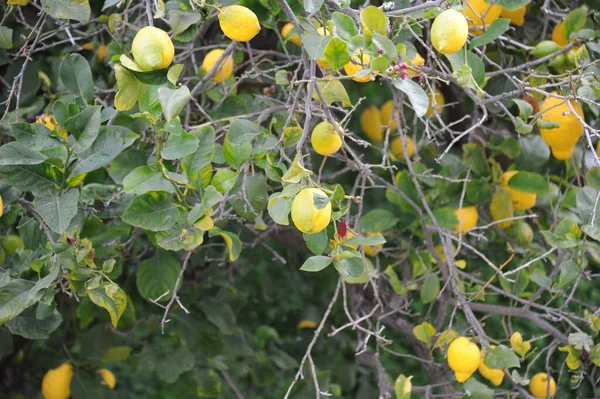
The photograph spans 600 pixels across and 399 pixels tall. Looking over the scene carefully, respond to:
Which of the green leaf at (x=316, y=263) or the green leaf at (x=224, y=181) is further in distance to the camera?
A: the green leaf at (x=224, y=181)

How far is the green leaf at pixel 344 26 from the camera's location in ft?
2.71

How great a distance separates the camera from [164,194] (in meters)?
1.00

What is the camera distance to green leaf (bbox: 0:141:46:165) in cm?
94

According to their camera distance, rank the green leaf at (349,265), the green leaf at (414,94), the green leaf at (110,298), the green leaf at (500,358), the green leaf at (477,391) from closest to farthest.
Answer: the green leaf at (414,94) → the green leaf at (349,265) → the green leaf at (110,298) → the green leaf at (500,358) → the green leaf at (477,391)

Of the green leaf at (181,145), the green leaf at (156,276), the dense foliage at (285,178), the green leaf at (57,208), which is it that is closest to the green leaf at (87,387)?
the dense foliage at (285,178)

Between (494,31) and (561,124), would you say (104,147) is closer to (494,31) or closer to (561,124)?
(494,31)

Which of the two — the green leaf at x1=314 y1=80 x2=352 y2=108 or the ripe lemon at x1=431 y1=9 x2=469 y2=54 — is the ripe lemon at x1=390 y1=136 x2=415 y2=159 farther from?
the ripe lemon at x1=431 y1=9 x2=469 y2=54

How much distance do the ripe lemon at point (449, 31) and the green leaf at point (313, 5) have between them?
134 millimetres

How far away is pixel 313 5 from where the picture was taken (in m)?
0.87

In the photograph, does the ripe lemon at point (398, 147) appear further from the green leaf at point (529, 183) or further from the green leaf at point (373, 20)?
the green leaf at point (373, 20)

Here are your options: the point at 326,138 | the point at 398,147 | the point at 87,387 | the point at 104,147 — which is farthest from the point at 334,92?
the point at 87,387

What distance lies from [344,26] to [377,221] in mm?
641

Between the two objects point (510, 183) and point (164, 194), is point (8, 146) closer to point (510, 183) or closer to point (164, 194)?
point (164, 194)

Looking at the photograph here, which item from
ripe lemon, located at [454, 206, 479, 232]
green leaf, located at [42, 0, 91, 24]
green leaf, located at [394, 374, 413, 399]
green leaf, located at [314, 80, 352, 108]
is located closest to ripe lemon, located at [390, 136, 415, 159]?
ripe lemon, located at [454, 206, 479, 232]
